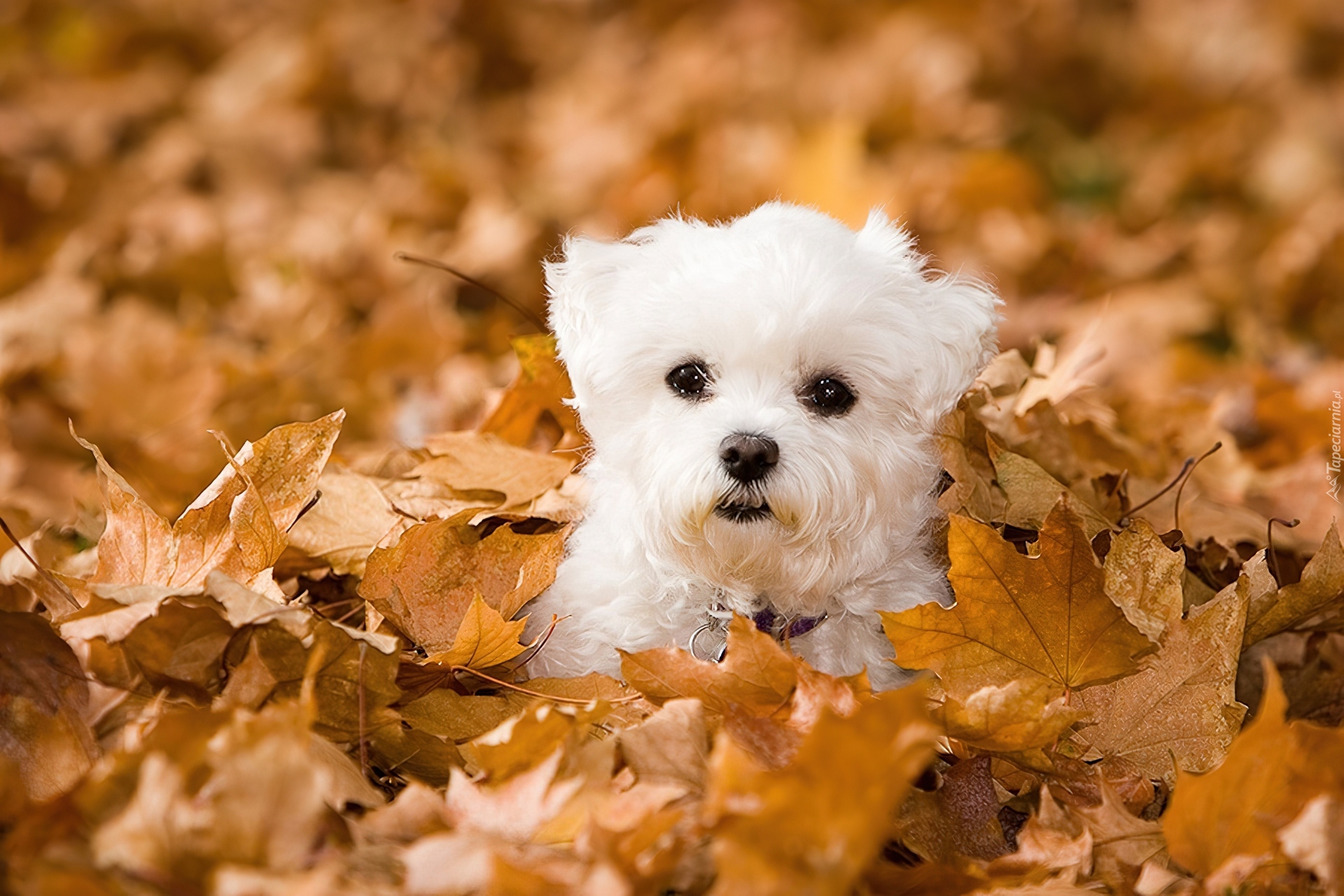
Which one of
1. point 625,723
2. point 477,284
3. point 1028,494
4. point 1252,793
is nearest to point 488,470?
point 477,284

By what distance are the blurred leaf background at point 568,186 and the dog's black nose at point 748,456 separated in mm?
860

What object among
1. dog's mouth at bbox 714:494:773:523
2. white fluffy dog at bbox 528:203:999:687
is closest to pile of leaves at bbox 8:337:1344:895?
white fluffy dog at bbox 528:203:999:687

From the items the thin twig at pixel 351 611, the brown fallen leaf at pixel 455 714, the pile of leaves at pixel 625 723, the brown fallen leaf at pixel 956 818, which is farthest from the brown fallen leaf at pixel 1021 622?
the thin twig at pixel 351 611

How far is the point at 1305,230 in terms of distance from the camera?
4.21 meters

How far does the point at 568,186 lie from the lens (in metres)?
4.77

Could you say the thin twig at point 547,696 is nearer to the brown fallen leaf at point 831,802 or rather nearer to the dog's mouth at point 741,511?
the dog's mouth at point 741,511

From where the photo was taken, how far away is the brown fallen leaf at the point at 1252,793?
1316mm

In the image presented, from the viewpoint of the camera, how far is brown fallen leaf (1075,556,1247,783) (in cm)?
160

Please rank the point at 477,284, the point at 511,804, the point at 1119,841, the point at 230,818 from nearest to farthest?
the point at 230,818
the point at 511,804
the point at 1119,841
the point at 477,284

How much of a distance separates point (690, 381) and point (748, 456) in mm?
213

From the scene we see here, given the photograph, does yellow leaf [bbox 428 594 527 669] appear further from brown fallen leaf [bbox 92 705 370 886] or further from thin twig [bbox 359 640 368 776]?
brown fallen leaf [bbox 92 705 370 886]

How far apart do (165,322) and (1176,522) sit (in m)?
3.05

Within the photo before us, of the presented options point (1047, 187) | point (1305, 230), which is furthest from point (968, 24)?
point (1305, 230)

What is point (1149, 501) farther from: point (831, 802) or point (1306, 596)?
point (831, 802)
